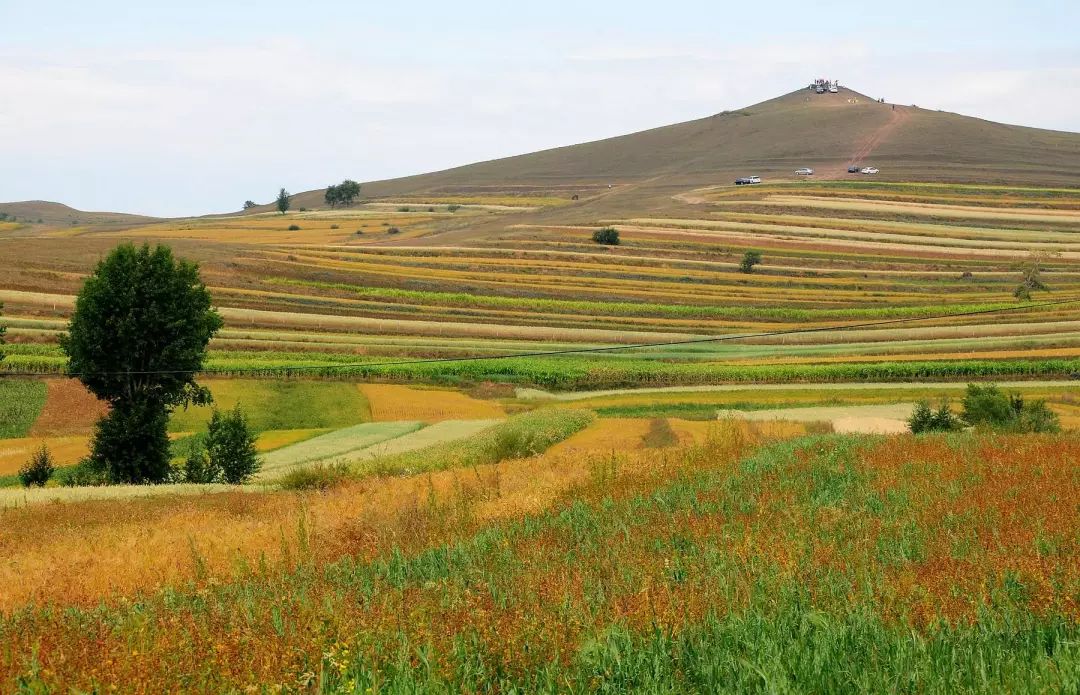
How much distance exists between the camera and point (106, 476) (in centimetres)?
3872

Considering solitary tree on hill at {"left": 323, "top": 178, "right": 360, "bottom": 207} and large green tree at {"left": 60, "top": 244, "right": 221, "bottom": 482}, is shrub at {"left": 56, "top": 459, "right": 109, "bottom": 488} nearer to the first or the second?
large green tree at {"left": 60, "top": 244, "right": 221, "bottom": 482}

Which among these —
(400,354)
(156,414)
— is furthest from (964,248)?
(156,414)

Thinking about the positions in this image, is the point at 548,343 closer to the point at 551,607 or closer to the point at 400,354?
the point at 400,354

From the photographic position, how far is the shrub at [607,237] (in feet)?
362

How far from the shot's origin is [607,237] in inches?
4353

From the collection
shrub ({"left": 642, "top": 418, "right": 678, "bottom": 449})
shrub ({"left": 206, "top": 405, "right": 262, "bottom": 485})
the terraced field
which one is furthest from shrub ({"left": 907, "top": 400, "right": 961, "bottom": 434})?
the terraced field

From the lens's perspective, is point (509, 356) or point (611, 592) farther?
point (509, 356)

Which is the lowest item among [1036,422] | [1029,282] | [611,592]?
[1036,422]

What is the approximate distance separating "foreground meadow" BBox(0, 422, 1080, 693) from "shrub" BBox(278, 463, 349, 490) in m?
8.66

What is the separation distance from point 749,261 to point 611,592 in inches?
3617

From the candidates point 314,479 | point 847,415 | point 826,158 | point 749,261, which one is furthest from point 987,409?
point 826,158

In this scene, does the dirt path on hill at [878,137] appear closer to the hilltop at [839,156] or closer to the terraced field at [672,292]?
the hilltop at [839,156]

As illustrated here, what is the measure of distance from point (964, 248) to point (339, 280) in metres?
62.3

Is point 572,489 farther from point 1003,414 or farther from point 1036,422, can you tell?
point 1003,414
